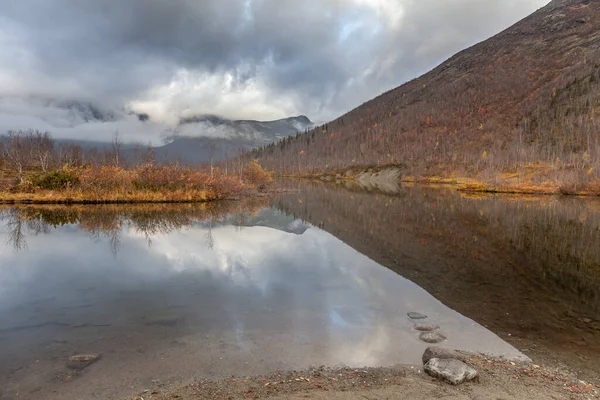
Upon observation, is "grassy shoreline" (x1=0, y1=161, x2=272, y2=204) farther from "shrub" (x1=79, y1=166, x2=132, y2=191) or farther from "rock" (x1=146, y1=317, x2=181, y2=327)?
Result: "rock" (x1=146, y1=317, x2=181, y2=327)

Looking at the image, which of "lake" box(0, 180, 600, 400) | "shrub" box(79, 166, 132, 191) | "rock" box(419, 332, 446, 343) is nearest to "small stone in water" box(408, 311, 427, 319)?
"lake" box(0, 180, 600, 400)

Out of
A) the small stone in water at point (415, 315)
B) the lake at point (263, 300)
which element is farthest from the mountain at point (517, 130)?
the small stone in water at point (415, 315)

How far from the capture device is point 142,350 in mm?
7941

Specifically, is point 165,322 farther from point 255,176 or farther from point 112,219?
point 255,176

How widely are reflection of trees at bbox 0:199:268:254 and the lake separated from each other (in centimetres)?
35

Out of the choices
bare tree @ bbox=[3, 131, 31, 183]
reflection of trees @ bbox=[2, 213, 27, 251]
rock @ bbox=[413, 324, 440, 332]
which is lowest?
rock @ bbox=[413, 324, 440, 332]

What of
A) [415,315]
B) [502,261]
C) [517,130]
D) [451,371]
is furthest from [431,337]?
[517,130]

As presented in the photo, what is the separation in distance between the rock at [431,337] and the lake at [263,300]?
0.17 metres

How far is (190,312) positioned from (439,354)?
6.80 m

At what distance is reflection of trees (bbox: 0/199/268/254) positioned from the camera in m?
22.0

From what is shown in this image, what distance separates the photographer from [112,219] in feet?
90.1

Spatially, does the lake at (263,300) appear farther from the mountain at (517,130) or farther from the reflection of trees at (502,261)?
the mountain at (517,130)

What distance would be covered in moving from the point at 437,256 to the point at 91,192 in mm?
35014

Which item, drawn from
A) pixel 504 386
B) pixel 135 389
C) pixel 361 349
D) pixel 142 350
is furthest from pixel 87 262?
pixel 504 386
